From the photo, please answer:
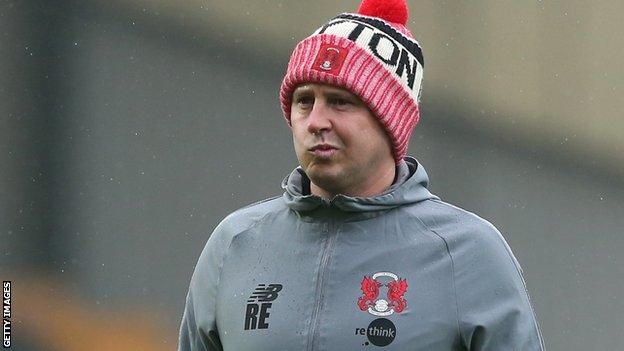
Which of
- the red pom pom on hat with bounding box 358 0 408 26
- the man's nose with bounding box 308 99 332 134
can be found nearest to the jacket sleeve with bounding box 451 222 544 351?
the man's nose with bounding box 308 99 332 134

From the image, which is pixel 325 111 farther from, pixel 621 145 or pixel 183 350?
pixel 621 145

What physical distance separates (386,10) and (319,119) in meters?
0.39

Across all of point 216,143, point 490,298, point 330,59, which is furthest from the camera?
point 216,143

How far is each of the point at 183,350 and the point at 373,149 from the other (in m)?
0.66

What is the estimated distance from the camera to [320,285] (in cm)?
290

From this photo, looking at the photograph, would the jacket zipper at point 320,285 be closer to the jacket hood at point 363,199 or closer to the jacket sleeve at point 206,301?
the jacket hood at point 363,199

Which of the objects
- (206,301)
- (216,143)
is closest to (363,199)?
(206,301)

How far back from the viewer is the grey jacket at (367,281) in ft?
9.25

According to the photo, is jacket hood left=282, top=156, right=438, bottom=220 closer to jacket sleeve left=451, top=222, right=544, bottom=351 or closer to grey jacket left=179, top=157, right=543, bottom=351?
grey jacket left=179, top=157, right=543, bottom=351

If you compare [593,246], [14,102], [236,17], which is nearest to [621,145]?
[593,246]

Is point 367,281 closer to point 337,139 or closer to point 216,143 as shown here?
point 337,139

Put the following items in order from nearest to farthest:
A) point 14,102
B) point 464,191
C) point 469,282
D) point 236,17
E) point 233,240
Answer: point 469,282 → point 233,240 → point 14,102 → point 236,17 → point 464,191

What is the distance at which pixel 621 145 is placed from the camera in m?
5.19

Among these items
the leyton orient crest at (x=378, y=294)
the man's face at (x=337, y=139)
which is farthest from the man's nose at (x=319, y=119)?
the leyton orient crest at (x=378, y=294)
